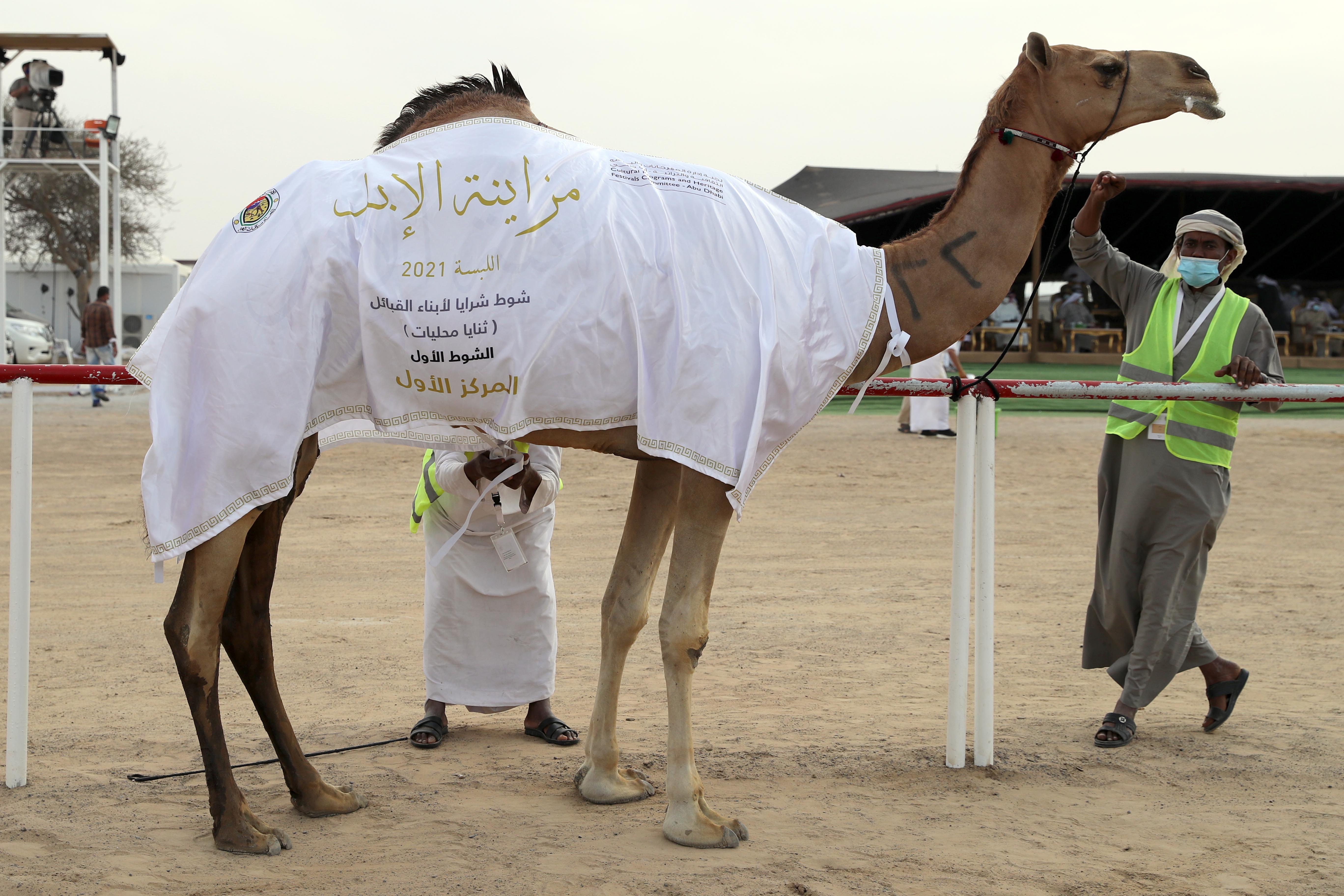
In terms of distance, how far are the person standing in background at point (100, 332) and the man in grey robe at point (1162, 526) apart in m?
18.4

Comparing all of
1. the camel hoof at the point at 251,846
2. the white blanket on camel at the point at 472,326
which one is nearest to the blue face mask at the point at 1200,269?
the white blanket on camel at the point at 472,326

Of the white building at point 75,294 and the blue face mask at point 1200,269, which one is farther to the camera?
the white building at point 75,294

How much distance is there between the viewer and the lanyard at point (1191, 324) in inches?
180

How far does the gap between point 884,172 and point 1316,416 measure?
47.8 feet

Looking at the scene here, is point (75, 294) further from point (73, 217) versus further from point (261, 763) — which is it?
point (261, 763)

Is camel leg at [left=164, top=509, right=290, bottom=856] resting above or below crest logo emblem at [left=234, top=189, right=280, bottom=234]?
below

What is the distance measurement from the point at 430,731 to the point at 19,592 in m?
1.47

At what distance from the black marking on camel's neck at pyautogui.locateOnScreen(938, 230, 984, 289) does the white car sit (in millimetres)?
24755

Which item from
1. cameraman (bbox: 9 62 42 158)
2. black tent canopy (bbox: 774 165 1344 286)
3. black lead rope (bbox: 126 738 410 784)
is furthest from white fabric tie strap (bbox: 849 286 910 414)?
black tent canopy (bbox: 774 165 1344 286)

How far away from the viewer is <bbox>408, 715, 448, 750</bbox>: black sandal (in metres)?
4.41

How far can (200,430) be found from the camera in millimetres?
3260

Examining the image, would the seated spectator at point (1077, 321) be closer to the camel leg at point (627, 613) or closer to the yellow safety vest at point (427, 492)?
the yellow safety vest at point (427, 492)

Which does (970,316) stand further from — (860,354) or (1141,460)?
(1141,460)

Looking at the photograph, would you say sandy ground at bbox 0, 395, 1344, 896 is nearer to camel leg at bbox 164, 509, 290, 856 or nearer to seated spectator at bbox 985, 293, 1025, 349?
camel leg at bbox 164, 509, 290, 856
